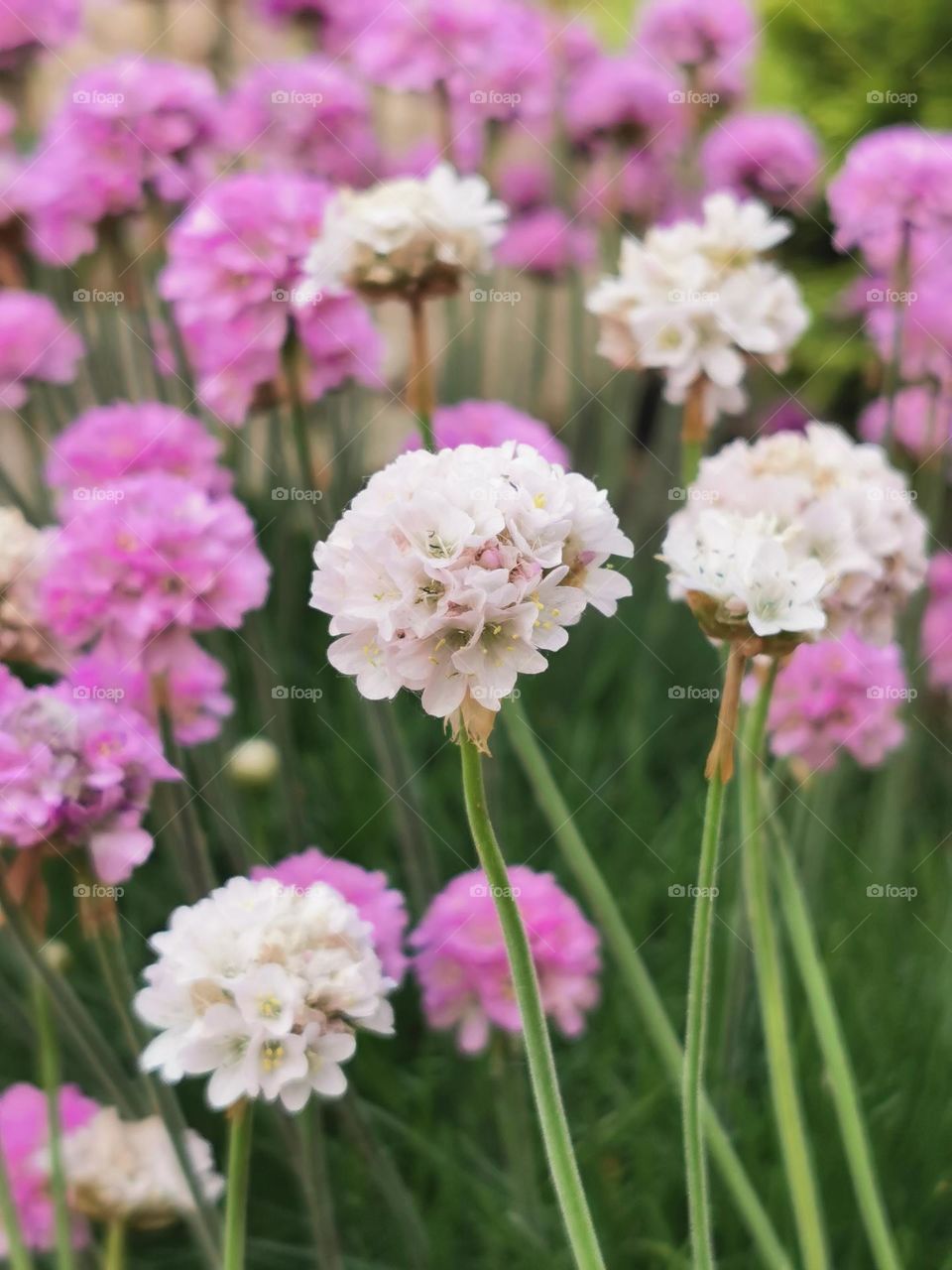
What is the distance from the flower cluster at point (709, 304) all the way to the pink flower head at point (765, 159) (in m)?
0.76

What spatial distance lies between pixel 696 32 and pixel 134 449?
1.08 metres

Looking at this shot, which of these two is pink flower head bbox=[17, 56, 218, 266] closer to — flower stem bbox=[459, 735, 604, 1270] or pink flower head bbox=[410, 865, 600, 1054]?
pink flower head bbox=[410, 865, 600, 1054]

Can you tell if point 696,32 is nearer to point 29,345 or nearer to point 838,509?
point 29,345

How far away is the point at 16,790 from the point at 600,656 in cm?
129

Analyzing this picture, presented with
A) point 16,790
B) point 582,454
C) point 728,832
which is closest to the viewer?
point 16,790

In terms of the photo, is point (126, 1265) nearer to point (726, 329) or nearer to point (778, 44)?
point (726, 329)

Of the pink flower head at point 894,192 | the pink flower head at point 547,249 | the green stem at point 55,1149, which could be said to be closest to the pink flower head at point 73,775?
the green stem at point 55,1149

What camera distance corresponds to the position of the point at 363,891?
3.55ft

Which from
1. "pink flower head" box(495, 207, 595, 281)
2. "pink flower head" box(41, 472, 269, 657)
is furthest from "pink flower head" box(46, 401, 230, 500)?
"pink flower head" box(495, 207, 595, 281)

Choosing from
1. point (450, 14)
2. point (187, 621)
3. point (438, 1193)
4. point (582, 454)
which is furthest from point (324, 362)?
point (582, 454)

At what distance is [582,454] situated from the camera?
2.53 meters

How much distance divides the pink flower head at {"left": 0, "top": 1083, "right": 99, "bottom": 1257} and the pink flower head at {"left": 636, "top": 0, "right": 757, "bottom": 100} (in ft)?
5.09

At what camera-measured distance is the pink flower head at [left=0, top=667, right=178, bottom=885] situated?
2.99ft

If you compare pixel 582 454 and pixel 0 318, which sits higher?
pixel 0 318
